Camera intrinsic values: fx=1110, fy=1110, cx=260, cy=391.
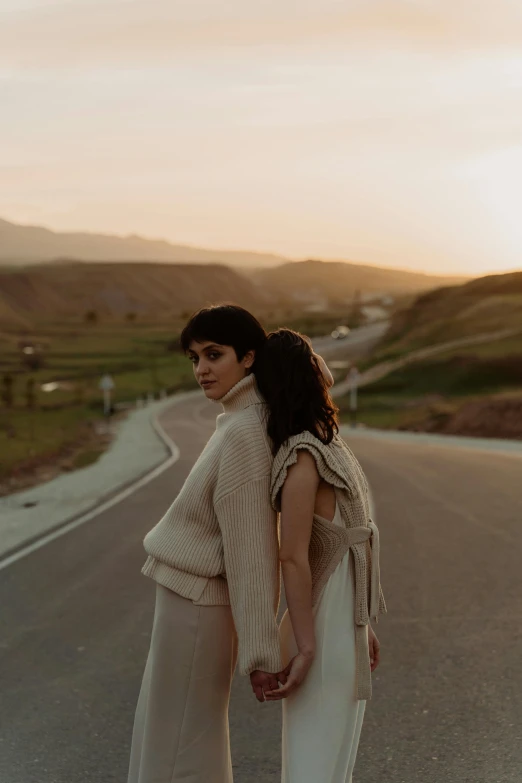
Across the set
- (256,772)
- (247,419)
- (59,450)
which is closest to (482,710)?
(256,772)

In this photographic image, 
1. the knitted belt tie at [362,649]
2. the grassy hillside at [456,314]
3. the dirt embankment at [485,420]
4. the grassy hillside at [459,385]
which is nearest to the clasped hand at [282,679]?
the knitted belt tie at [362,649]

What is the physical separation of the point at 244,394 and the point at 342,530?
0.51 meters

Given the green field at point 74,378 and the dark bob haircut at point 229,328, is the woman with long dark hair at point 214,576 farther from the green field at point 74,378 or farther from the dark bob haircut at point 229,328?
the green field at point 74,378

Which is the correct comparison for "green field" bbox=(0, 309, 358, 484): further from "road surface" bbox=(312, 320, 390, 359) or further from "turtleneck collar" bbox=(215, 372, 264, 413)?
"turtleneck collar" bbox=(215, 372, 264, 413)

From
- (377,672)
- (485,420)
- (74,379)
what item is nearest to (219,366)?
(377,672)

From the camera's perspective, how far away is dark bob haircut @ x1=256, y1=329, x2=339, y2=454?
10.8ft

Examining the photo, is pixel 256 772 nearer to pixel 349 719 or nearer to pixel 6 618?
pixel 349 719

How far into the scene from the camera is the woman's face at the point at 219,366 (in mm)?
3418

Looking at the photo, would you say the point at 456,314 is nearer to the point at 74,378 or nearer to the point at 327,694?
the point at 74,378

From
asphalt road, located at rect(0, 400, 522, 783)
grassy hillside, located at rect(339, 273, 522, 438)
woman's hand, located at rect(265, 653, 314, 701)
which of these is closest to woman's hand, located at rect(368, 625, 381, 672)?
woman's hand, located at rect(265, 653, 314, 701)

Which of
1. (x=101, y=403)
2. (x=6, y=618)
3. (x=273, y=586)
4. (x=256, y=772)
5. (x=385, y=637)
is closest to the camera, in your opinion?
(x=273, y=586)

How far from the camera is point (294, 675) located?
327 cm

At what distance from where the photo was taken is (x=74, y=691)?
666cm

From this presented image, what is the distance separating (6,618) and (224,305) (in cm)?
605
